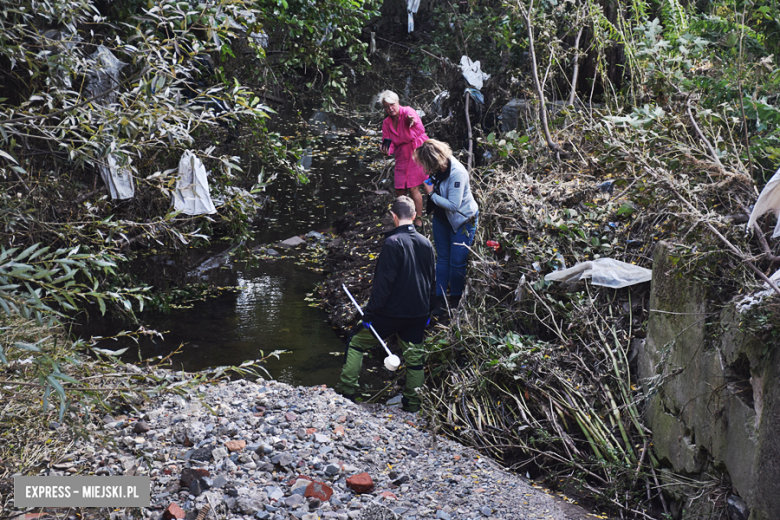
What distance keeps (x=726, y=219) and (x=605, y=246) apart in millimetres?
1622

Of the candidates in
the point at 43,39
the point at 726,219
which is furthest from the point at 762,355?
the point at 43,39

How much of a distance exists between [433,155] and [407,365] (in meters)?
1.76

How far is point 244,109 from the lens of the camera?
4.34 meters

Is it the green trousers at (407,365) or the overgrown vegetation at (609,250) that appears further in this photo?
the green trousers at (407,365)

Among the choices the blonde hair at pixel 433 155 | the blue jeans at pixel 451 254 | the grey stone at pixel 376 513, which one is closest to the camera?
the grey stone at pixel 376 513

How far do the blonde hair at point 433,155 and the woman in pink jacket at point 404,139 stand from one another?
1309mm

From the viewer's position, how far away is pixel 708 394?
298 cm

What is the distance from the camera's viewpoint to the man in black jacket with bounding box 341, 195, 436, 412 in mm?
4285

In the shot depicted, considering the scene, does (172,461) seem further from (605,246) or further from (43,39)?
(605,246)

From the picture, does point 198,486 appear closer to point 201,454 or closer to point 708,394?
point 201,454

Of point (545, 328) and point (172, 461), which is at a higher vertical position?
point (545, 328)

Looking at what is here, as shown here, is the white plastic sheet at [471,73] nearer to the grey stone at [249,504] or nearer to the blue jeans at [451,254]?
the blue jeans at [451,254]

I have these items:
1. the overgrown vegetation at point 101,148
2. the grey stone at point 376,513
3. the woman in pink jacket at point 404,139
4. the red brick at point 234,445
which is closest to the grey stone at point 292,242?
the overgrown vegetation at point 101,148

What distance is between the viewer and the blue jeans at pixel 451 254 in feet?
16.8
